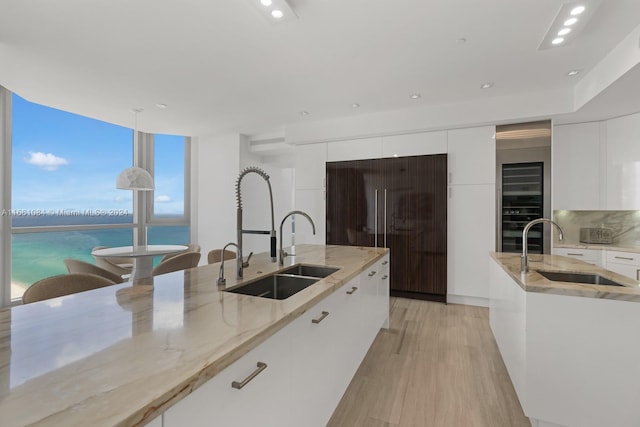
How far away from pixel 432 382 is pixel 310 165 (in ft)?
11.6

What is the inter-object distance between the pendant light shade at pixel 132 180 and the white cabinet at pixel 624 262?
555 centimetres

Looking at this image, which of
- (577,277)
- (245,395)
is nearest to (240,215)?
(245,395)

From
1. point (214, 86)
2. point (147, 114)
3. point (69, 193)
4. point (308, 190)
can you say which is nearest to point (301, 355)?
point (214, 86)

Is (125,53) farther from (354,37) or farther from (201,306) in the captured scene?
(201,306)

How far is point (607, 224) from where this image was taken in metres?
3.87

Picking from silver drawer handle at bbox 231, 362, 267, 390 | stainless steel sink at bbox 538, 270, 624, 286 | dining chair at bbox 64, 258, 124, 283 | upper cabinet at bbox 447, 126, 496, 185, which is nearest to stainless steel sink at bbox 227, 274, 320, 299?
silver drawer handle at bbox 231, 362, 267, 390

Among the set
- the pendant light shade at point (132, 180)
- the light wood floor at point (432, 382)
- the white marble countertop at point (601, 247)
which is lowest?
the light wood floor at point (432, 382)

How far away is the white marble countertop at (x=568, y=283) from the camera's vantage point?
146cm

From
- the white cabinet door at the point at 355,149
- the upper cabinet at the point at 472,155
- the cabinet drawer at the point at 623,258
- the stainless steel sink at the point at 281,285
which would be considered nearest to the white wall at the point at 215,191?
the white cabinet door at the point at 355,149

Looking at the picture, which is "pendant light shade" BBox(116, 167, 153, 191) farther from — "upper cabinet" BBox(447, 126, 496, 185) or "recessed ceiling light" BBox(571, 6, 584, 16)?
"recessed ceiling light" BBox(571, 6, 584, 16)

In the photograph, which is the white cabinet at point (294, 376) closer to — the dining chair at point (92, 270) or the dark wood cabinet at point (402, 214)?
the dining chair at point (92, 270)

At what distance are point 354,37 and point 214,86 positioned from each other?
1.77 metres

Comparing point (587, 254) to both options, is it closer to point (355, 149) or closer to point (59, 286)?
point (355, 149)

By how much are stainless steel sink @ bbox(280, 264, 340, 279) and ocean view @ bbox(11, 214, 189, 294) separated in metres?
4.29
